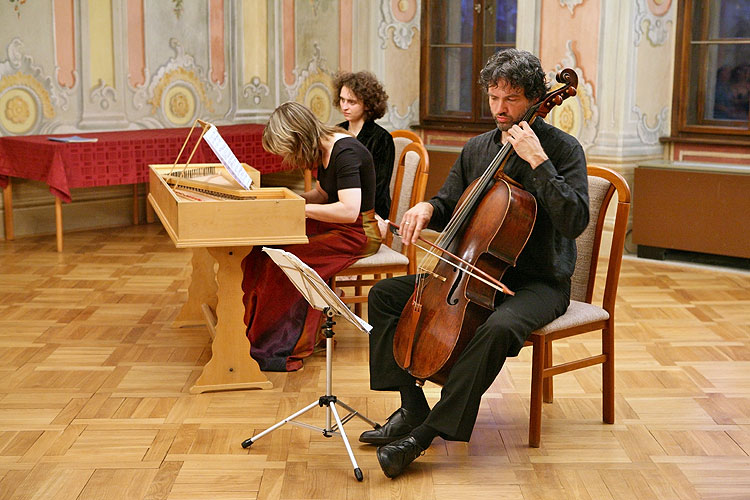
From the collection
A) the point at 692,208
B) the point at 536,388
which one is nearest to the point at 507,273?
the point at 536,388

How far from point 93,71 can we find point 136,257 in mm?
1661

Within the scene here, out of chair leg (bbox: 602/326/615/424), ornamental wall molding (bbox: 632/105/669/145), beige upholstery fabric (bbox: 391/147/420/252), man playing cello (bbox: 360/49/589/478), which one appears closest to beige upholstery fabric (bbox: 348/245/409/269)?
beige upholstery fabric (bbox: 391/147/420/252)

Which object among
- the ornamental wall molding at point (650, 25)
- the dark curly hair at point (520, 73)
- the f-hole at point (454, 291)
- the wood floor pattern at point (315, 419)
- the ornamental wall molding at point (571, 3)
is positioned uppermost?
the ornamental wall molding at point (571, 3)

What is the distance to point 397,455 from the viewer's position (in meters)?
2.72

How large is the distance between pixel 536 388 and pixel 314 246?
120cm

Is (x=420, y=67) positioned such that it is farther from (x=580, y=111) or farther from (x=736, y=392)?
(x=736, y=392)

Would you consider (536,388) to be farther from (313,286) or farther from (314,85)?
(314,85)

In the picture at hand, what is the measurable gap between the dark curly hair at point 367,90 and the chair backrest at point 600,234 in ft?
5.24

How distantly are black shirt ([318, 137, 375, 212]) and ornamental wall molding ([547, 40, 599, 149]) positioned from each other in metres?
2.75

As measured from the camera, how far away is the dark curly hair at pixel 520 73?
2838 millimetres

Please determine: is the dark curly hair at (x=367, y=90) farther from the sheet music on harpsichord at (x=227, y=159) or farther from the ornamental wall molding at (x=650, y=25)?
the ornamental wall molding at (x=650, y=25)

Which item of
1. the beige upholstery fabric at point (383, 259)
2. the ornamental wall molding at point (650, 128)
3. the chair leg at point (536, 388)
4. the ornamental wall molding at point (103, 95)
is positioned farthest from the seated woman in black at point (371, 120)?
the ornamental wall molding at point (103, 95)

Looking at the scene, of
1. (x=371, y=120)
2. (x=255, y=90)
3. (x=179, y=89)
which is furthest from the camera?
(x=255, y=90)

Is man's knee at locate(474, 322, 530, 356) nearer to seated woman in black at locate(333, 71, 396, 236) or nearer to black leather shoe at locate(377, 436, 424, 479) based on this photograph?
black leather shoe at locate(377, 436, 424, 479)
